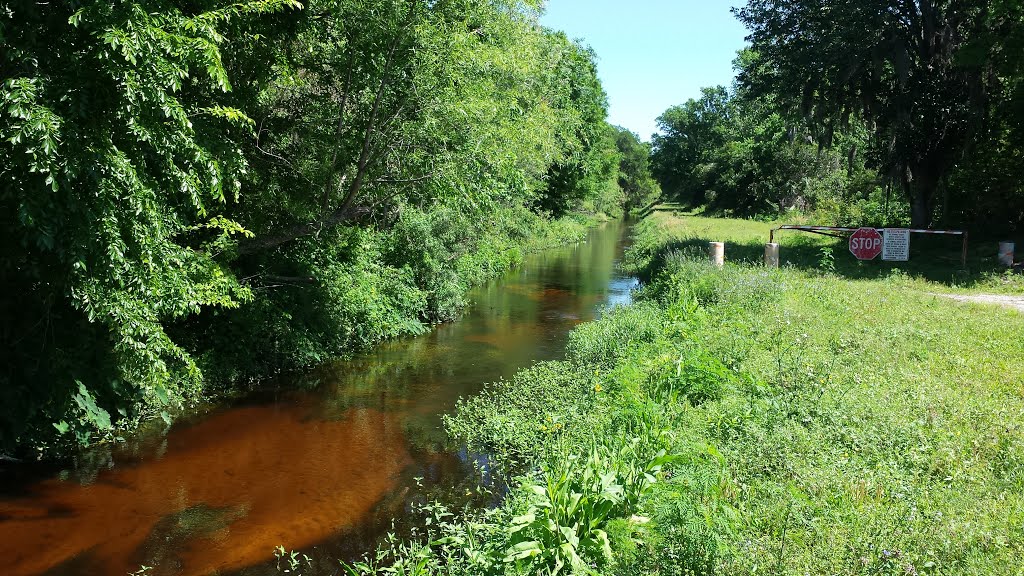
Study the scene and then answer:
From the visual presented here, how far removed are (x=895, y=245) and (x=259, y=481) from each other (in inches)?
675

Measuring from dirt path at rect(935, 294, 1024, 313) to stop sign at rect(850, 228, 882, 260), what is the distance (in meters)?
4.67

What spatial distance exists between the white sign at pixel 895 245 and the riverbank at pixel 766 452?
7.07 m

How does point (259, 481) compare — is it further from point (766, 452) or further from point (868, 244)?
Result: point (868, 244)

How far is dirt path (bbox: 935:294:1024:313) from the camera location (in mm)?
12281

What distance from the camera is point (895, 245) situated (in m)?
17.9

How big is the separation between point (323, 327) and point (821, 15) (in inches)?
729

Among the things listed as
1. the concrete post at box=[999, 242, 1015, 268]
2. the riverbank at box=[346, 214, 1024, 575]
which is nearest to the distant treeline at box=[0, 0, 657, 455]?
the riverbank at box=[346, 214, 1024, 575]

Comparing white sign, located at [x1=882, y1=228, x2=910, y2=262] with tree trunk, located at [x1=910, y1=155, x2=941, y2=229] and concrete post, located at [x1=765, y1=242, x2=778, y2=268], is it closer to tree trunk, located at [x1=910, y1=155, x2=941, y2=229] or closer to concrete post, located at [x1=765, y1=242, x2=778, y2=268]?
concrete post, located at [x1=765, y1=242, x2=778, y2=268]

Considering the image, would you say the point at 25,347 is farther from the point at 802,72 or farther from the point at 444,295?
the point at 802,72

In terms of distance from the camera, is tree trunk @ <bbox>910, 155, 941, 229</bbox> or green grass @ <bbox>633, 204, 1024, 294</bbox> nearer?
green grass @ <bbox>633, 204, 1024, 294</bbox>

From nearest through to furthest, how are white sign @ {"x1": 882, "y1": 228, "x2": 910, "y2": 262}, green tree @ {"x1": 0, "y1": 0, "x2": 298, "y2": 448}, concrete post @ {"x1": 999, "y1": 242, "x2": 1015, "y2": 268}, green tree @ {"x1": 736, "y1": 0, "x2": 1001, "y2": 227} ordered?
green tree @ {"x1": 0, "y1": 0, "x2": 298, "y2": 448} < concrete post @ {"x1": 999, "y1": 242, "x2": 1015, "y2": 268} < white sign @ {"x1": 882, "y1": 228, "x2": 910, "y2": 262} < green tree @ {"x1": 736, "y1": 0, "x2": 1001, "y2": 227}

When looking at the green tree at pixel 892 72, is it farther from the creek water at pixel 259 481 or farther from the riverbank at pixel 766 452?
the creek water at pixel 259 481

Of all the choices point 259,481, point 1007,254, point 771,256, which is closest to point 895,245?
point 1007,254

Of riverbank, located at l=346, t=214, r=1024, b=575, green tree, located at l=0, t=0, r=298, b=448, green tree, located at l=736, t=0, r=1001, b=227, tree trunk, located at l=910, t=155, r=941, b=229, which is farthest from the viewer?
tree trunk, located at l=910, t=155, r=941, b=229
